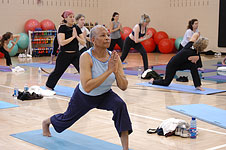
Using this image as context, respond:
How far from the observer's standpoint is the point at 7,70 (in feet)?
31.7

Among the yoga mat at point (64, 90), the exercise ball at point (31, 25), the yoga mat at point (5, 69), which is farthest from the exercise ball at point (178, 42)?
the yoga mat at point (64, 90)

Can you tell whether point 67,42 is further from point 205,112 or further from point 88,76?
point 88,76

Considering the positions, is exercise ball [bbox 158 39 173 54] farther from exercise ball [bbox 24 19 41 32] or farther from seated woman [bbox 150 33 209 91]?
seated woman [bbox 150 33 209 91]

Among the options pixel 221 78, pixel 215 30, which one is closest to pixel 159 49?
pixel 215 30

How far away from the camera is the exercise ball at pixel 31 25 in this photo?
1366cm

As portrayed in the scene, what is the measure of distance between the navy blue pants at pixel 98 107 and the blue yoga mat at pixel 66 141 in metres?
0.18

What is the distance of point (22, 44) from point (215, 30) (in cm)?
692

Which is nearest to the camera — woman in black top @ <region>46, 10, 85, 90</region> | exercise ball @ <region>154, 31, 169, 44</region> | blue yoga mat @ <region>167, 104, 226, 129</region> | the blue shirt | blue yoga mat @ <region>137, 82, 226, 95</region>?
the blue shirt

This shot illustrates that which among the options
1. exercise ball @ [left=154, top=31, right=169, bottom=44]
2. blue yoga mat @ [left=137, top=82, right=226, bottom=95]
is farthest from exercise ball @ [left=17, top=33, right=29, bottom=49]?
blue yoga mat @ [left=137, top=82, right=226, bottom=95]

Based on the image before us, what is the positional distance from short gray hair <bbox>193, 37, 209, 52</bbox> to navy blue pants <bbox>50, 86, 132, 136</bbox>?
3356 millimetres

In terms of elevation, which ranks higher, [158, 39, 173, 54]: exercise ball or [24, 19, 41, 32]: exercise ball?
[24, 19, 41, 32]: exercise ball

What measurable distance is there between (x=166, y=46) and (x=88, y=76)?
11534 mm

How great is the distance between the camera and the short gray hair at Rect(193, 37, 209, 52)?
641 centimetres

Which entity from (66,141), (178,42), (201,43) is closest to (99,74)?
(66,141)
